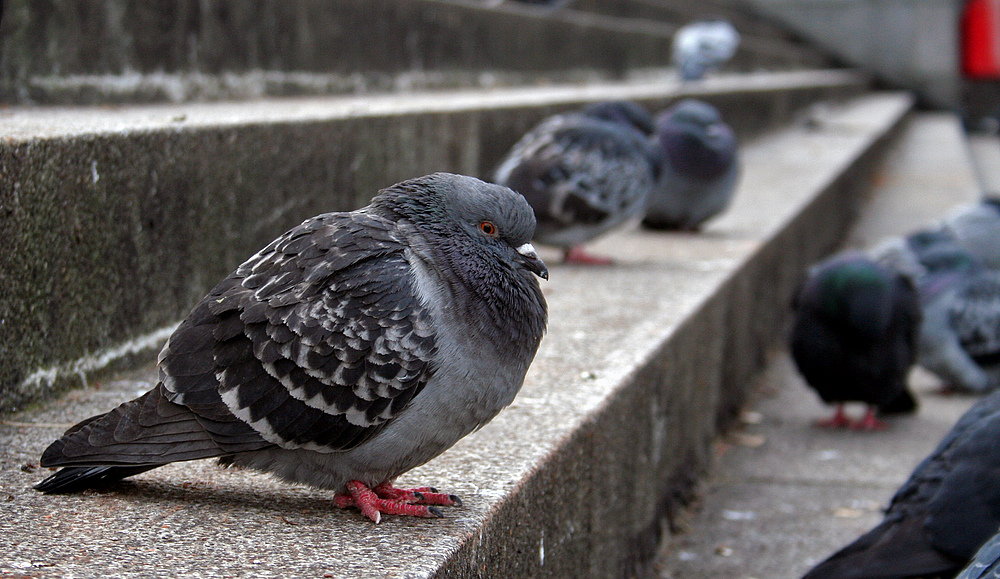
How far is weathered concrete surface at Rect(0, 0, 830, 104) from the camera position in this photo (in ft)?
13.3

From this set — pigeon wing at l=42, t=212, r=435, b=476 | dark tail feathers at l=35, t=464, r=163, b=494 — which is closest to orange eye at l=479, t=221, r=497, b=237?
pigeon wing at l=42, t=212, r=435, b=476

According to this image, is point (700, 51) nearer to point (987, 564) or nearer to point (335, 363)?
point (987, 564)

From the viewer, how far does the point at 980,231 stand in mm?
7023

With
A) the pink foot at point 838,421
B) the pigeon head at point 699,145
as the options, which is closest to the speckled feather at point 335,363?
the pink foot at point 838,421

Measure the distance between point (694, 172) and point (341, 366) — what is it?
4.46 meters

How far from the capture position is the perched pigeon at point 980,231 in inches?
273

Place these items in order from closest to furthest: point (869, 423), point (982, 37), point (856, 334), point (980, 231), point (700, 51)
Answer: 1. point (856, 334)
2. point (869, 423)
3. point (980, 231)
4. point (982, 37)
5. point (700, 51)

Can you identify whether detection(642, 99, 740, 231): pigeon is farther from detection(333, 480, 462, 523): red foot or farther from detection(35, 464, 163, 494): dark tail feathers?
detection(35, 464, 163, 494): dark tail feathers

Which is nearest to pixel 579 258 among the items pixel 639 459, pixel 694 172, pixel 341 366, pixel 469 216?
pixel 694 172

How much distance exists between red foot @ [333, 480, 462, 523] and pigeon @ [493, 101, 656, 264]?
8.64 ft

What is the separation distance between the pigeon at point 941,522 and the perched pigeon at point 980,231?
422cm

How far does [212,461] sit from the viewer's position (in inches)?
101

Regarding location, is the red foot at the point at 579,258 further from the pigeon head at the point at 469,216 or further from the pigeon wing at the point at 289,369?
Result: the pigeon wing at the point at 289,369

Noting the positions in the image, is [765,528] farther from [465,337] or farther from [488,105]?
[488,105]
